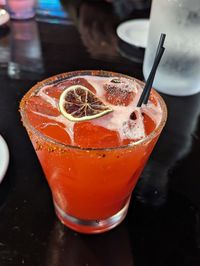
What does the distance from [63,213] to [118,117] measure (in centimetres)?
21

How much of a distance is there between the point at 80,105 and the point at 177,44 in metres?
0.46

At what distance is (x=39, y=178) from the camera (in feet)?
2.46

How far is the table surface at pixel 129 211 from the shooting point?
0.61 meters

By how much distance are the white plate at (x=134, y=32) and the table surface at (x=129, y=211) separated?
168 mm

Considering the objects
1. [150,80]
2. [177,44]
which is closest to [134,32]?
[177,44]

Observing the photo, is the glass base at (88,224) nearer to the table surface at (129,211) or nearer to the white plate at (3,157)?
the table surface at (129,211)

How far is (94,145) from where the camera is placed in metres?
0.54

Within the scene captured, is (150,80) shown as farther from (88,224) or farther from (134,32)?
(134,32)

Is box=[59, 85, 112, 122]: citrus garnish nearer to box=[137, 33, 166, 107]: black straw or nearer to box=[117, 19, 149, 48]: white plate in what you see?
box=[137, 33, 166, 107]: black straw

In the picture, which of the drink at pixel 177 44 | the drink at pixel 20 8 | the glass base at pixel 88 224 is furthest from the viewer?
the drink at pixel 20 8

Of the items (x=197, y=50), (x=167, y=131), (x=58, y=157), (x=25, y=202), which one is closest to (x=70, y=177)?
(x=58, y=157)

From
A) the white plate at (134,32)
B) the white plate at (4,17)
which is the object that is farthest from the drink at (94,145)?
the white plate at (4,17)

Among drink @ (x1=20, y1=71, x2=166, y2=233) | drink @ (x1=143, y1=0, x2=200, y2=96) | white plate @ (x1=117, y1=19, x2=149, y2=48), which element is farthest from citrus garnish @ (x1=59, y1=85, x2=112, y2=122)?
white plate @ (x1=117, y1=19, x2=149, y2=48)

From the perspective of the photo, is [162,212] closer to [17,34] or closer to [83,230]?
[83,230]
